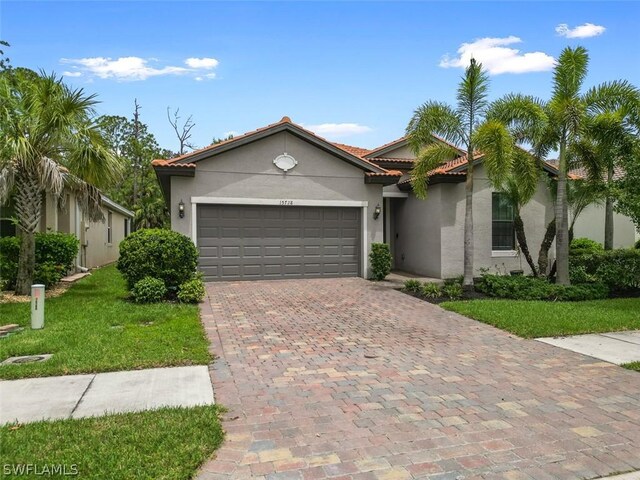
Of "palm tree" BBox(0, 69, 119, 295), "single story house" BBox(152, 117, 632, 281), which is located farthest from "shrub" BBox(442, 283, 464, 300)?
"palm tree" BBox(0, 69, 119, 295)

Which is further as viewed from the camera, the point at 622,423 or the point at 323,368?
the point at 323,368

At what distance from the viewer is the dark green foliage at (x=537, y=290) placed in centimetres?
1109

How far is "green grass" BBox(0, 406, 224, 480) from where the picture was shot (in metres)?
3.20

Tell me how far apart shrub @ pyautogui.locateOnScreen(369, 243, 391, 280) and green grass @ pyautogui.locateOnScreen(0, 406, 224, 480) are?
10531mm

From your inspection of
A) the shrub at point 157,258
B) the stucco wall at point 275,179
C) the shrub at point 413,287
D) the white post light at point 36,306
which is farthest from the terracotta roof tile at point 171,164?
the shrub at point 413,287

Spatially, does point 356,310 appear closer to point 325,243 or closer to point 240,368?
point 240,368

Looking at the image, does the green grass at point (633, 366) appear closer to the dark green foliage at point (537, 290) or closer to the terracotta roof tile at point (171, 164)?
the dark green foliage at point (537, 290)

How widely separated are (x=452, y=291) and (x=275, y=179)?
6.25m

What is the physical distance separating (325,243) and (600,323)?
8140 mm

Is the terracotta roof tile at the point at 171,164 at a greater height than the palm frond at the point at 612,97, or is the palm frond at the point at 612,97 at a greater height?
the palm frond at the point at 612,97

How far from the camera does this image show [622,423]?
417cm

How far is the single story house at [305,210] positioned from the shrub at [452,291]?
3.49 metres

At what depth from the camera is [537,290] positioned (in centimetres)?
1113

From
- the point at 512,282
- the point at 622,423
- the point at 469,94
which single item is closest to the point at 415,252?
the point at 512,282
